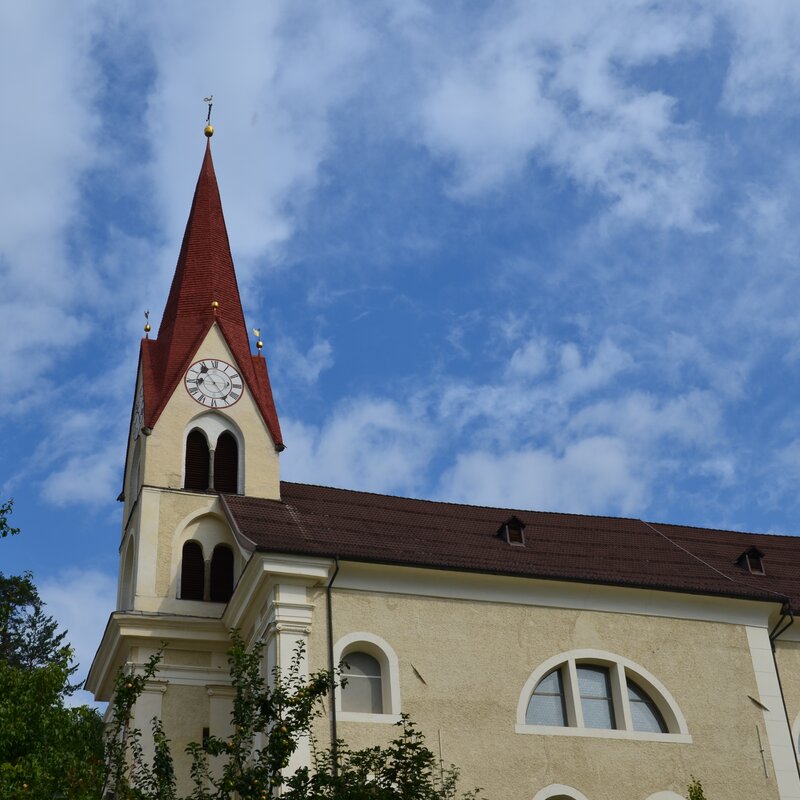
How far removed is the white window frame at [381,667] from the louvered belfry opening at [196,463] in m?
7.15

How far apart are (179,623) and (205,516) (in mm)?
2996

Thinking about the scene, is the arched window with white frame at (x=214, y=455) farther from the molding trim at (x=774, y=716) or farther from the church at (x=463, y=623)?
the molding trim at (x=774, y=716)

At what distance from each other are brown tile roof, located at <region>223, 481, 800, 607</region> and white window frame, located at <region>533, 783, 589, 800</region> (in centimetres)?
388

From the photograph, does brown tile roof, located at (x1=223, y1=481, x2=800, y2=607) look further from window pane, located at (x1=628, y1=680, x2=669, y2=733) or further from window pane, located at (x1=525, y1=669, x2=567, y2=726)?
window pane, located at (x1=628, y1=680, x2=669, y2=733)

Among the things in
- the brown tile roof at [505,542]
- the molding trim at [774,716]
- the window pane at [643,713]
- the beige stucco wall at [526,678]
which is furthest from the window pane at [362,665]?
the molding trim at [774,716]

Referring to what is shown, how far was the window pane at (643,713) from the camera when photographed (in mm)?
23516

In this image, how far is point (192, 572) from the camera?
27.0m

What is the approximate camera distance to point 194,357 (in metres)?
30.4

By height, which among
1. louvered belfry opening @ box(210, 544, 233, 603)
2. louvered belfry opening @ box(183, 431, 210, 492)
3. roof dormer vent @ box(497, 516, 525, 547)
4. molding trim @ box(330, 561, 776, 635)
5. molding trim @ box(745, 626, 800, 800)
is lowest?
molding trim @ box(745, 626, 800, 800)

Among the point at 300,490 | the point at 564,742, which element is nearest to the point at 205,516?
the point at 300,490

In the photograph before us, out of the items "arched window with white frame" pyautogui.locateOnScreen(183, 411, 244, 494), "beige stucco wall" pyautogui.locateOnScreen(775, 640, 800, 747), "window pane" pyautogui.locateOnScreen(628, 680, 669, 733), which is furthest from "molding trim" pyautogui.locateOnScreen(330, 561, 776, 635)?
"arched window with white frame" pyautogui.locateOnScreen(183, 411, 244, 494)

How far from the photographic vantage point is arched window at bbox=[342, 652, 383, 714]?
22125mm

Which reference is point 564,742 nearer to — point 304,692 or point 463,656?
point 463,656

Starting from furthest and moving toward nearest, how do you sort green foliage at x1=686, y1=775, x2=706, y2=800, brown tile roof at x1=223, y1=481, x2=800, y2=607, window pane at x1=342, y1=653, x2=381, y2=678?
brown tile roof at x1=223, y1=481, x2=800, y2=607
window pane at x1=342, y1=653, x2=381, y2=678
green foliage at x1=686, y1=775, x2=706, y2=800
